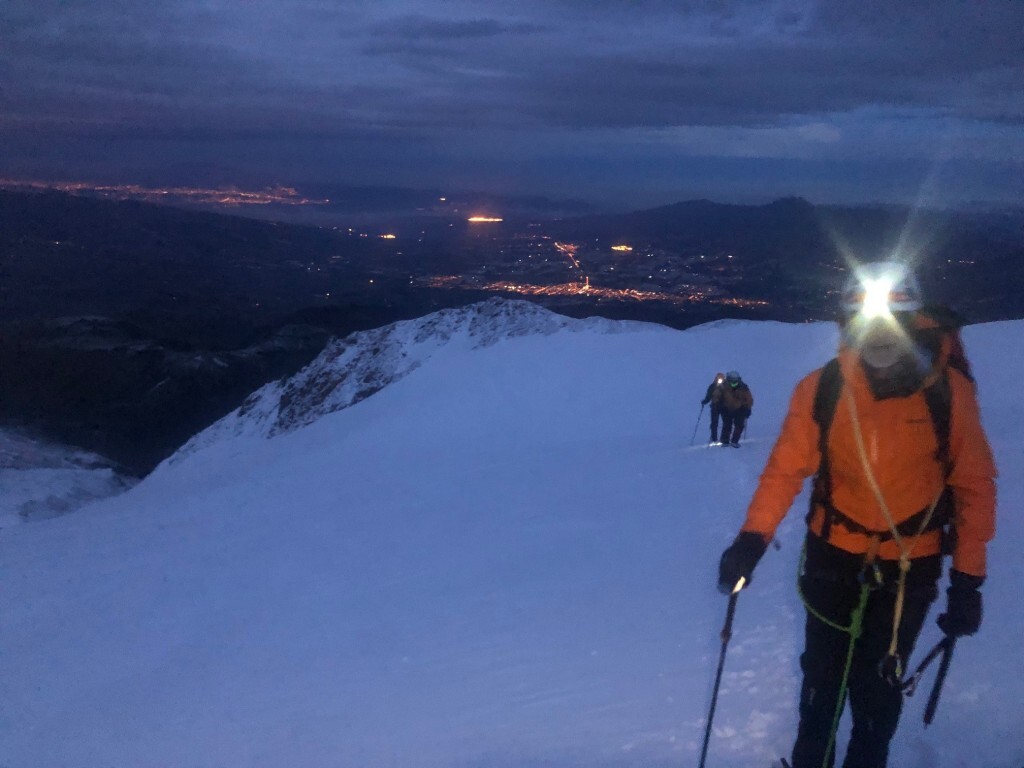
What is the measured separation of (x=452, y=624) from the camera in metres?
6.11

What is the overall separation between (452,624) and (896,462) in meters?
4.00

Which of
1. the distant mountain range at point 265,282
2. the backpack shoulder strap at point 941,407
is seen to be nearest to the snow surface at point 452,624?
the backpack shoulder strap at point 941,407

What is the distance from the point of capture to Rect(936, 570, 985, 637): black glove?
2977 mm

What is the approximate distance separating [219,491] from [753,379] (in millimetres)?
11822

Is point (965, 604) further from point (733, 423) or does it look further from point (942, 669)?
point (733, 423)

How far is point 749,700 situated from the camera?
4211 millimetres

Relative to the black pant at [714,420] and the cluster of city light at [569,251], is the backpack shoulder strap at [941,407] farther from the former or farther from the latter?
the cluster of city light at [569,251]

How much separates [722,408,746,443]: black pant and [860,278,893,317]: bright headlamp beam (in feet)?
27.5

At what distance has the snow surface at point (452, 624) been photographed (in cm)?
430

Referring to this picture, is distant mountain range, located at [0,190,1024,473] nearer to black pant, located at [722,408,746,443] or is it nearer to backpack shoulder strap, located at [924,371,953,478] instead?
black pant, located at [722,408,746,443]

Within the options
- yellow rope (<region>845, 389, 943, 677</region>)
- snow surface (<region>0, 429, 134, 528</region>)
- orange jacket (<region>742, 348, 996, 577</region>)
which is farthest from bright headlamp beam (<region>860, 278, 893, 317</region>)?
snow surface (<region>0, 429, 134, 528</region>)

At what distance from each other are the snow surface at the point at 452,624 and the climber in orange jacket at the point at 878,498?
0.92 m

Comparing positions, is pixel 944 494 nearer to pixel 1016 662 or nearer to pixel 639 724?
pixel 1016 662

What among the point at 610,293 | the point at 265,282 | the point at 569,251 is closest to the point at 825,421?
the point at 610,293
